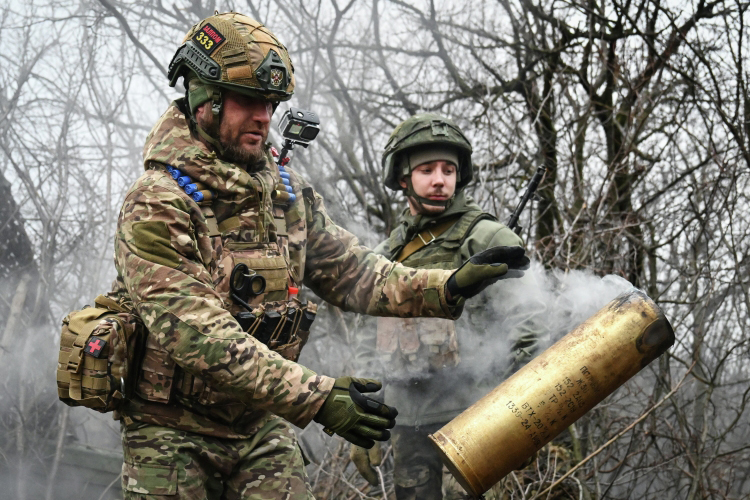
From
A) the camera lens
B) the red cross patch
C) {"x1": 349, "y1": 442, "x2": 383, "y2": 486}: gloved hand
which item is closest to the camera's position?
the red cross patch

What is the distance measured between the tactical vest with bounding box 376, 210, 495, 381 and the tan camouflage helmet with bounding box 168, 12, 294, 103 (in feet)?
4.78

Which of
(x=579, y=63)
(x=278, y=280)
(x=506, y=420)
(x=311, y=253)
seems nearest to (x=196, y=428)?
(x=278, y=280)

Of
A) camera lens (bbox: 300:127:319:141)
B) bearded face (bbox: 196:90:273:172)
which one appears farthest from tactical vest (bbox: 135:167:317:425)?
camera lens (bbox: 300:127:319:141)

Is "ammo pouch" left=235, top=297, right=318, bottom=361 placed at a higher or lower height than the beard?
lower

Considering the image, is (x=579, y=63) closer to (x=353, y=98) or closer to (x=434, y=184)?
(x=353, y=98)

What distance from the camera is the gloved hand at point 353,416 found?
7.51 ft

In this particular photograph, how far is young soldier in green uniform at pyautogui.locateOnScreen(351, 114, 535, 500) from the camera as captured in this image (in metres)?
3.76

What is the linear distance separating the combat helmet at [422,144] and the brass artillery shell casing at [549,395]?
1.60 m

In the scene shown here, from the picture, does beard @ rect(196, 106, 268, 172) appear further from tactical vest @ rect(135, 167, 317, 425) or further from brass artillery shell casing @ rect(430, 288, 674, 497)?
brass artillery shell casing @ rect(430, 288, 674, 497)

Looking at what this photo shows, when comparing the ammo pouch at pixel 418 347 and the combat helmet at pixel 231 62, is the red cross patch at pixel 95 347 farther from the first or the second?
the ammo pouch at pixel 418 347

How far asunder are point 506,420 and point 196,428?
109 cm

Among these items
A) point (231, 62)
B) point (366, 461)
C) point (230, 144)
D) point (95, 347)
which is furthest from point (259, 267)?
point (366, 461)

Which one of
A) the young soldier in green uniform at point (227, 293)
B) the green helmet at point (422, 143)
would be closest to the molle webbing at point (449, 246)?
the green helmet at point (422, 143)

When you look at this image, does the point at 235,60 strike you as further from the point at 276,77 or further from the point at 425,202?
the point at 425,202
